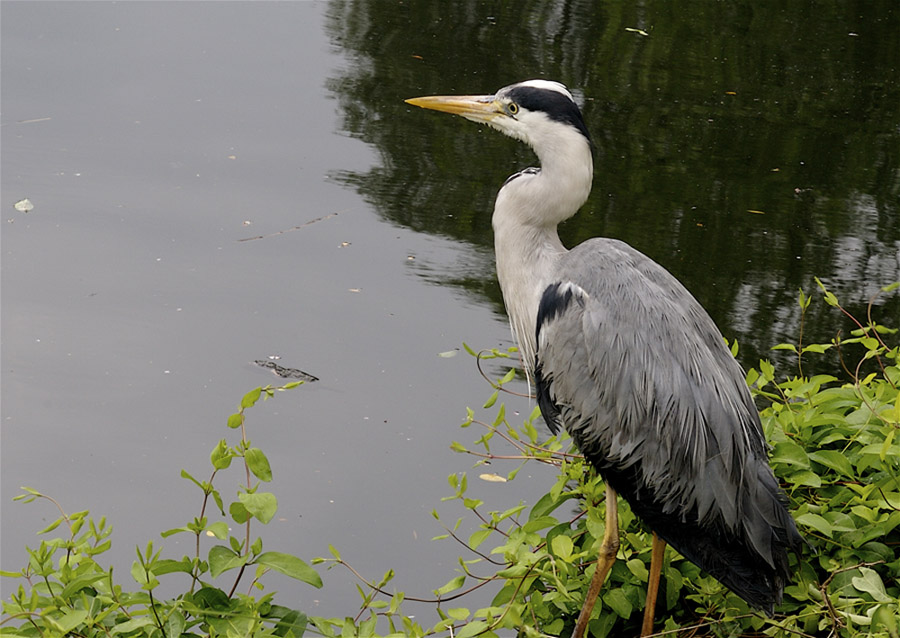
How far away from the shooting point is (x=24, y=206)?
17.6 feet

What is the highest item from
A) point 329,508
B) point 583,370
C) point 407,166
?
point 583,370

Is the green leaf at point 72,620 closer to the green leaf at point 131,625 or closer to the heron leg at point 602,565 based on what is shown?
the green leaf at point 131,625

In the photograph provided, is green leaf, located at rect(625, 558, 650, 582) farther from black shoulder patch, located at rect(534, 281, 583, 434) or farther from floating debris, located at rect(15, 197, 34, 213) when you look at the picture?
floating debris, located at rect(15, 197, 34, 213)

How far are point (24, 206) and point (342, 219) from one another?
5.24 feet

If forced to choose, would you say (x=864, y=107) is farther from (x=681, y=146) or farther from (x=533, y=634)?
(x=533, y=634)

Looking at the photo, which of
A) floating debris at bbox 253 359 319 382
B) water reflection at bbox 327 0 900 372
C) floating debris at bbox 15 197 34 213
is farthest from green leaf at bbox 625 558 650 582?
floating debris at bbox 15 197 34 213

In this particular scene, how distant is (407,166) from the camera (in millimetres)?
6266

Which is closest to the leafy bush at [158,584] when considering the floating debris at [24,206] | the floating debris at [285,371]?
the floating debris at [285,371]

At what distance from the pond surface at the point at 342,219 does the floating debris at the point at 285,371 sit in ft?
0.15

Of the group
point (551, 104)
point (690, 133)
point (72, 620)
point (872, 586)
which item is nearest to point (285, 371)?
point (551, 104)

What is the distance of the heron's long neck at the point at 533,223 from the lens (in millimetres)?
3352

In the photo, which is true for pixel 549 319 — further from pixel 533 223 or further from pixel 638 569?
pixel 638 569

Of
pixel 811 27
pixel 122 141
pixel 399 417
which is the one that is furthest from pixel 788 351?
pixel 811 27

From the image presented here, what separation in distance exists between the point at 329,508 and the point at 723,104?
16.4 feet
